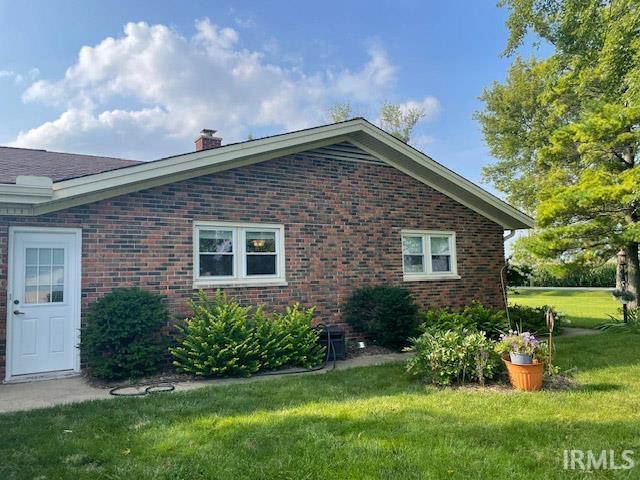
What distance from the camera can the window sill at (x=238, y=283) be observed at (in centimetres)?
786

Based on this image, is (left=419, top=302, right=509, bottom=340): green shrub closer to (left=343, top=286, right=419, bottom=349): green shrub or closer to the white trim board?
(left=343, top=286, right=419, bottom=349): green shrub

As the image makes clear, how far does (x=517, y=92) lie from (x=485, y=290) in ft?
64.7

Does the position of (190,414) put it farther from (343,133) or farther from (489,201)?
(489,201)

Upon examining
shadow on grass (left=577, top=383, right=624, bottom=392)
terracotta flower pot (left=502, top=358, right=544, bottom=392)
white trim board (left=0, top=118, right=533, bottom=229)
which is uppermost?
white trim board (left=0, top=118, right=533, bottom=229)

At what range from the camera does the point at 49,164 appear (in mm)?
8758

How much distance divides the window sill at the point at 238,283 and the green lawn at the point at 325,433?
2417 millimetres

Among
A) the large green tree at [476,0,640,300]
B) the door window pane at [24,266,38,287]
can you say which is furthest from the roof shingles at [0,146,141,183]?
the large green tree at [476,0,640,300]

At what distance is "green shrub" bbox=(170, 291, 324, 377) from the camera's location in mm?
6586

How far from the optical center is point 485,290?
11.4 metres

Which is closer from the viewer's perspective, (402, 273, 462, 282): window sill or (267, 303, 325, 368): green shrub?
(267, 303, 325, 368): green shrub

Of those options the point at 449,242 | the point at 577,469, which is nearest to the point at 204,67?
the point at 449,242

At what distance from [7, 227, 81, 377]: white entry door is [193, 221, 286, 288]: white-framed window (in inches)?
76.7

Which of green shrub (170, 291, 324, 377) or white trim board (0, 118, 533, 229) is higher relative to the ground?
white trim board (0, 118, 533, 229)

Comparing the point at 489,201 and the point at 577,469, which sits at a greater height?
the point at 489,201
